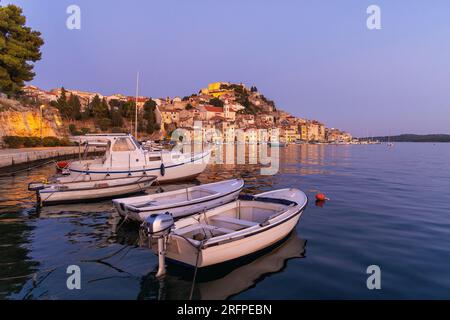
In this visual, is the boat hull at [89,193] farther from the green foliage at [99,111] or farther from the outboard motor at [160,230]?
the green foliage at [99,111]

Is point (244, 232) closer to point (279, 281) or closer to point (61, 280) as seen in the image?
point (279, 281)

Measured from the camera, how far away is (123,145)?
20.4 m

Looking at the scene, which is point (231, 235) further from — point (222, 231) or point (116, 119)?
point (116, 119)

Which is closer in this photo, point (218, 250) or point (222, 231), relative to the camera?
point (218, 250)

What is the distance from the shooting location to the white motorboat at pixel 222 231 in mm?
7320

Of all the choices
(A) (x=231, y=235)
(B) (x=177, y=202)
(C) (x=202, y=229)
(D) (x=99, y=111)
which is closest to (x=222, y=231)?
(C) (x=202, y=229)

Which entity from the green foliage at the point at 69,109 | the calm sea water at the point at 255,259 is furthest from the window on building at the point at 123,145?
the green foliage at the point at 69,109

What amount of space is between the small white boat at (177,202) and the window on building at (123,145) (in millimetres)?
7626

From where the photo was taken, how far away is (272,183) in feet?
80.8

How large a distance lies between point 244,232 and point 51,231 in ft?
24.4

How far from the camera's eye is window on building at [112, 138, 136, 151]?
66.3 ft

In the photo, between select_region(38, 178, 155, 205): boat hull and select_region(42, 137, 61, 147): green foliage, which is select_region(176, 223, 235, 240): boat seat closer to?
select_region(38, 178, 155, 205): boat hull

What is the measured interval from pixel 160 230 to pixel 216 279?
180cm
